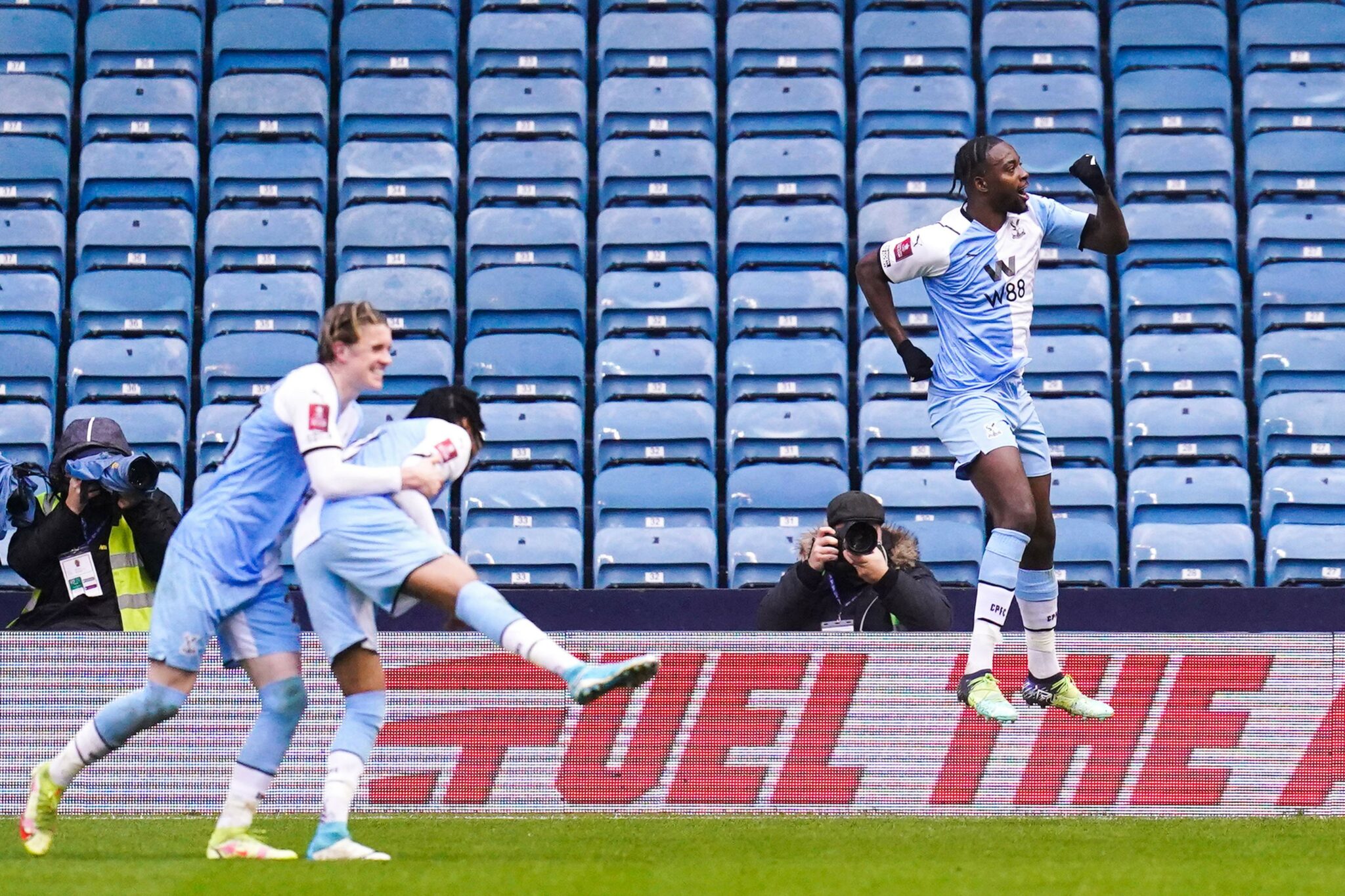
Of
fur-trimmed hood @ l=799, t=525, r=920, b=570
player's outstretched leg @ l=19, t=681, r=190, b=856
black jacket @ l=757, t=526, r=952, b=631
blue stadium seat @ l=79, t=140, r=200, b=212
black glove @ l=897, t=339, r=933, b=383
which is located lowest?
player's outstretched leg @ l=19, t=681, r=190, b=856

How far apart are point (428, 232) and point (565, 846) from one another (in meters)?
7.01

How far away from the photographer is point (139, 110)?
44.2 ft

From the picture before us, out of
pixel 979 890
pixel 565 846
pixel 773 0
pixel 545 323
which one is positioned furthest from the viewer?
pixel 773 0

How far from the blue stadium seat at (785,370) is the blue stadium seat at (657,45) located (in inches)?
108

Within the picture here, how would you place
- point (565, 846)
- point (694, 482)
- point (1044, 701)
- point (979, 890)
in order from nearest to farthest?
point (979, 890) < point (565, 846) < point (1044, 701) < point (694, 482)

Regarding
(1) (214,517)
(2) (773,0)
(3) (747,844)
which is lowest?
(3) (747,844)

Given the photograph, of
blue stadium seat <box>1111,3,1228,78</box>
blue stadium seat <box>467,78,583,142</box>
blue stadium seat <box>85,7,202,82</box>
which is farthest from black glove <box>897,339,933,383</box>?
blue stadium seat <box>85,7,202,82</box>

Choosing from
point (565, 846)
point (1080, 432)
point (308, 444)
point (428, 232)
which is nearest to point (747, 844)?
point (565, 846)

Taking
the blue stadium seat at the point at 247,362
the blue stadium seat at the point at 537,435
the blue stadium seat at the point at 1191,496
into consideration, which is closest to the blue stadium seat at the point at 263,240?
the blue stadium seat at the point at 247,362

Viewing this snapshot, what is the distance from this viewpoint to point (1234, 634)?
795cm

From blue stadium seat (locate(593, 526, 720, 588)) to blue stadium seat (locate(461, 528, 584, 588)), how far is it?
0.15 metres

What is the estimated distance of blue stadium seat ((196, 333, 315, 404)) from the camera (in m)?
12.1

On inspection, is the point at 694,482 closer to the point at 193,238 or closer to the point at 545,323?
the point at 545,323

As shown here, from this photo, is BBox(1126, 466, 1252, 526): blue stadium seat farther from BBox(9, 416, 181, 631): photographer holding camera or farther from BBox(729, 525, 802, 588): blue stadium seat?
BBox(9, 416, 181, 631): photographer holding camera
